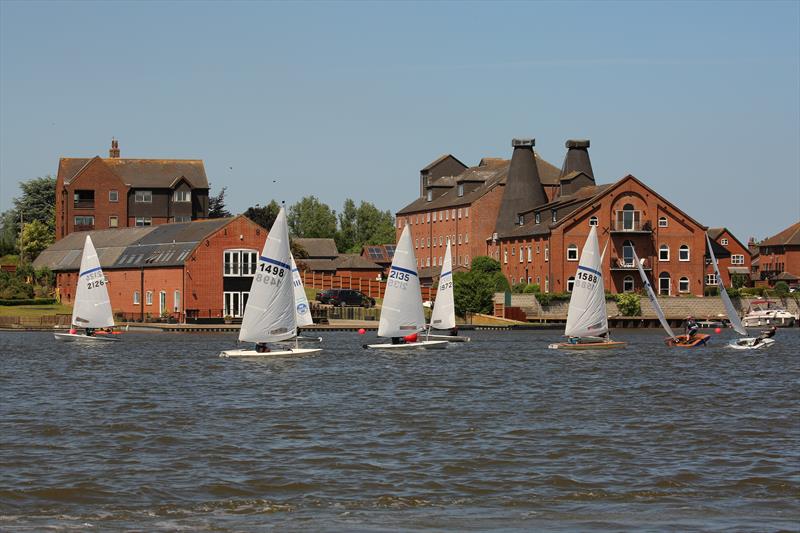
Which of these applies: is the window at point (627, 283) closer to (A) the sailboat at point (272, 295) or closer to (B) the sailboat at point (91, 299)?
(B) the sailboat at point (91, 299)

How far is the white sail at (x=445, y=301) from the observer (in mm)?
70062

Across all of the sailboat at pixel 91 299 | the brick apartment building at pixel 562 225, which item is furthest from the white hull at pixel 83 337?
the brick apartment building at pixel 562 225

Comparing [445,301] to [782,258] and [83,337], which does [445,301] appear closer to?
[83,337]

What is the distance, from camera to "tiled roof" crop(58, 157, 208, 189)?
5231 inches

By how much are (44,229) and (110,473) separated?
124 meters

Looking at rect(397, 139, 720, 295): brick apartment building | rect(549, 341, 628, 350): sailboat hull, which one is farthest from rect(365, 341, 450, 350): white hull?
rect(397, 139, 720, 295): brick apartment building

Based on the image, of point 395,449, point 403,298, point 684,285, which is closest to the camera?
point 395,449

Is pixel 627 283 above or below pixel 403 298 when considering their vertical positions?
above

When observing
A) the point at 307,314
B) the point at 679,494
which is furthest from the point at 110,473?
the point at 307,314

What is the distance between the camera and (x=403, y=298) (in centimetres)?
6350

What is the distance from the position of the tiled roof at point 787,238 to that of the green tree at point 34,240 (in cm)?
8204

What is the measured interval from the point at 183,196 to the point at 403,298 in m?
74.0

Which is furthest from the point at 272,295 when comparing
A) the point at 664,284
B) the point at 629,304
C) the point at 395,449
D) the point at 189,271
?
the point at 664,284

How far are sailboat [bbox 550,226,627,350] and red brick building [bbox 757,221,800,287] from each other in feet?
288
